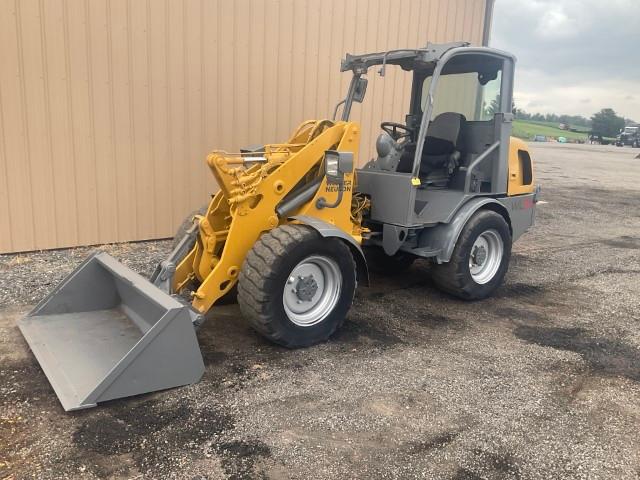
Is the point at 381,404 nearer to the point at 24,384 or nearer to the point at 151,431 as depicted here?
the point at 151,431

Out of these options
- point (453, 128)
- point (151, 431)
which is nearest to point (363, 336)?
point (151, 431)

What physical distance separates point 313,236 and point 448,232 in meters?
1.75

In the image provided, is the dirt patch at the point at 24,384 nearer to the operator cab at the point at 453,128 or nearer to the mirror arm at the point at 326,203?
the mirror arm at the point at 326,203

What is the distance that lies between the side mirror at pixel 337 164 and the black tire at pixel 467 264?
1.56m

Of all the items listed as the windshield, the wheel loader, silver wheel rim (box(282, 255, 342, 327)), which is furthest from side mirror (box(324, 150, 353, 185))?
the windshield

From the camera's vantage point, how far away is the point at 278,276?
13.7ft

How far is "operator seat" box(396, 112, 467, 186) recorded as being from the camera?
19.2 feet

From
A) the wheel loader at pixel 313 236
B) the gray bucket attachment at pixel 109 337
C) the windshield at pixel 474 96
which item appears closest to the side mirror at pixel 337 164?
the wheel loader at pixel 313 236

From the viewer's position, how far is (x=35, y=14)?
652cm

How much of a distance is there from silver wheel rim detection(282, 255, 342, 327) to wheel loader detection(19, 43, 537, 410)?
0.04 feet

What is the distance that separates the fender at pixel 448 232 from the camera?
5504mm

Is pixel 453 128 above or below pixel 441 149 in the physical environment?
above

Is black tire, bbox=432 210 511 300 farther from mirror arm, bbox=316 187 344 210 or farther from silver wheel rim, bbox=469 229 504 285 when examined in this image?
mirror arm, bbox=316 187 344 210

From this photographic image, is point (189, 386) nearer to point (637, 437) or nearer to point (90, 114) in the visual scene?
point (637, 437)
